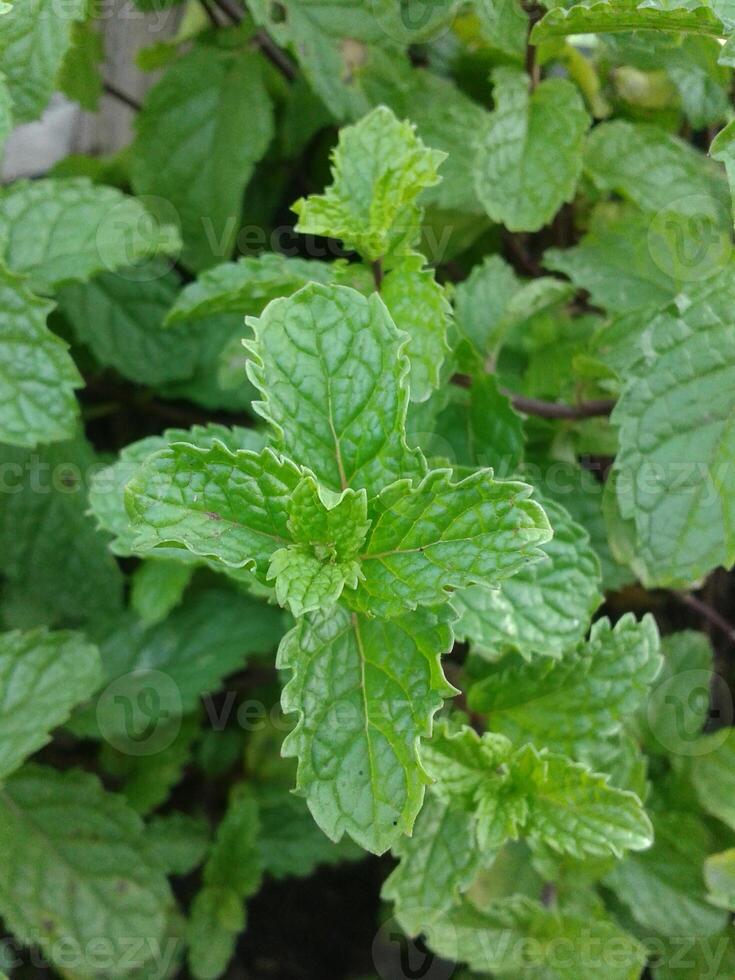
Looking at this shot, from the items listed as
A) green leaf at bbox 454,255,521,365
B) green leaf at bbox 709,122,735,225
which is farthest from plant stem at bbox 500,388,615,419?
green leaf at bbox 709,122,735,225

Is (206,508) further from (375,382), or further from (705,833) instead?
(705,833)

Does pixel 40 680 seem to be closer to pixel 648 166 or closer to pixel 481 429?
pixel 481 429

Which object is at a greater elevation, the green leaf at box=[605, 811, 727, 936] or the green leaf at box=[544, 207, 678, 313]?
the green leaf at box=[544, 207, 678, 313]

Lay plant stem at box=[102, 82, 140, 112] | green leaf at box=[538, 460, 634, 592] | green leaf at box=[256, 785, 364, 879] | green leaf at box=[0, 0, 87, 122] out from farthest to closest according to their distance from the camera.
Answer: plant stem at box=[102, 82, 140, 112], green leaf at box=[256, 785, 364, 879], green leaf at box=[538, 460, 634, 592], green leaf at box=[0, 0, 87, 122]

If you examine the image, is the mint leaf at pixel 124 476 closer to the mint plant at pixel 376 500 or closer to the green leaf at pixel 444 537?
the mint plant at pixel 376 500

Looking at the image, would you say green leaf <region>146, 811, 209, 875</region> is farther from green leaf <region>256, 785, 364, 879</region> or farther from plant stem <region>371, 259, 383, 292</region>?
plant stem <region>371, 259, 383, 292</region>

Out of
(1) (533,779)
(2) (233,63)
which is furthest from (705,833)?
(2) (233,63)

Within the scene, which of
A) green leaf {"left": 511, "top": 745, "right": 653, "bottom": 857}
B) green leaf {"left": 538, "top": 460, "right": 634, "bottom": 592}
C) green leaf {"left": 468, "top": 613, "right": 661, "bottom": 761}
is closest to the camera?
green leaf {"left": 511, "top": 745, "right": 653, "bottom": 857}
